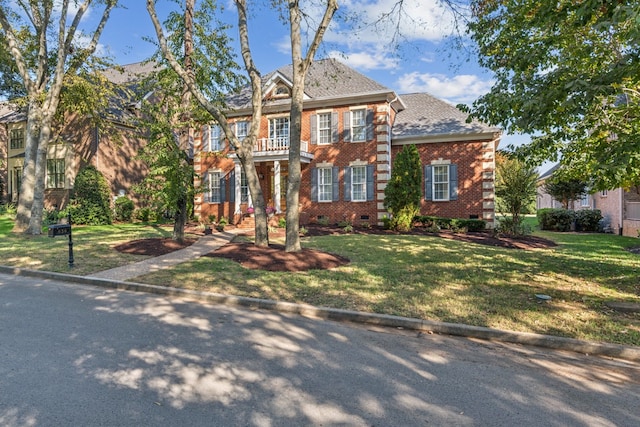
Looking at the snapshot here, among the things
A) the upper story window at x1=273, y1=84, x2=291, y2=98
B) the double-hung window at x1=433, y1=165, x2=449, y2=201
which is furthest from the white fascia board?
the upper story window at x1=273, y1=84, x2=291, y2=98

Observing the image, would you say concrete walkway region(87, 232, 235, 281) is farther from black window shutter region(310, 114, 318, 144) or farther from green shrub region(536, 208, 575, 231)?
green shrub region(536, 208, 575, 231)

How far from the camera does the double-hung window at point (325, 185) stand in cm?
2061

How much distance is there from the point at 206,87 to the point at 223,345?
13530 mm

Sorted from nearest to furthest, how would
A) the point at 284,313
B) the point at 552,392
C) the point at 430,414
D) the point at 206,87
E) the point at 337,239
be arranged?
the point at 430,414
the point at 552,392
the point at 284,313
the point at 337,239
the point at 206,87

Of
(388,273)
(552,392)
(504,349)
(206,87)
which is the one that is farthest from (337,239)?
(552,392)

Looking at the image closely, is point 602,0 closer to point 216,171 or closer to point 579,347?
point 579,347

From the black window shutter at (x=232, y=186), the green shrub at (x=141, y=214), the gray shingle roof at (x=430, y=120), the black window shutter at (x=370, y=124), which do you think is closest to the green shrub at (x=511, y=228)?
the gray shingle roof at (x=430, y=120)

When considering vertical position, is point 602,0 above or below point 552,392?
above

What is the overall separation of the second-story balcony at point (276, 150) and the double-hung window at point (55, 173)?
496 inches

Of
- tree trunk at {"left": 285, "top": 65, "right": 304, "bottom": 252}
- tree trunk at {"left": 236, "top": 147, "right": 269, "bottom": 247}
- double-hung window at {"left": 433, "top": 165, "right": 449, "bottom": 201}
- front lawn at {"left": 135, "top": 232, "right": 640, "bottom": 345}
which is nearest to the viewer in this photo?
front lawn at {"left": 135, "top": 232, "right": 640, "bottom": 345}

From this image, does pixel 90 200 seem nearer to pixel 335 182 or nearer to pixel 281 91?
pixel 281 91

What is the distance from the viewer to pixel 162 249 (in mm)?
11578

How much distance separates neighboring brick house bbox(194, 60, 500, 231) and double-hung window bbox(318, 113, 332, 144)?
0.17 ft

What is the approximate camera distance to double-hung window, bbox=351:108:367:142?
781 inches
